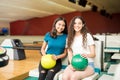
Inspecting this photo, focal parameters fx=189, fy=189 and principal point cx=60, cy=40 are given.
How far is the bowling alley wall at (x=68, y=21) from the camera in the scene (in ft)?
49.9

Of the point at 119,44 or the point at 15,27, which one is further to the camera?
the point at 15,27

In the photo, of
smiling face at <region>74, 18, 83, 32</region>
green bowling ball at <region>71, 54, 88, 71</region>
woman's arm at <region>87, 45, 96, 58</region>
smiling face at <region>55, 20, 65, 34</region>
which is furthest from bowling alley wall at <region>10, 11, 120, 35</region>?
green bowling ball at <region>71, 54, 88, 71</region>

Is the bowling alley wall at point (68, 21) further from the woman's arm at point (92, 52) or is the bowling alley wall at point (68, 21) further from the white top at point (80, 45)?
the woman's arm at point (92, 52)

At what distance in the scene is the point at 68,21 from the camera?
15.6 m

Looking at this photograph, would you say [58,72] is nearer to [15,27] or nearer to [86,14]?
[86,14]

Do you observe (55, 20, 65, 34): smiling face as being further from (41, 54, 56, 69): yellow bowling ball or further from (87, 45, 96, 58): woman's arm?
(87, 45, 96, 58): woman's arm

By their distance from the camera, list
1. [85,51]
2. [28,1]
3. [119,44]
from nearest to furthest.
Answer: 1. [85,51]
2. [119,44]
3. [28,1]

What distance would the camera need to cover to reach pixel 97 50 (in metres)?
2.98

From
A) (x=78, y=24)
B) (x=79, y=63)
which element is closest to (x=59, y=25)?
(x=78, y=24)

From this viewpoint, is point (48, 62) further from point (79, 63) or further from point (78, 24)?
point (78, 24)

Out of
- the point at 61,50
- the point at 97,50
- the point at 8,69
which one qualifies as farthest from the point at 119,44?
the point at 8,69

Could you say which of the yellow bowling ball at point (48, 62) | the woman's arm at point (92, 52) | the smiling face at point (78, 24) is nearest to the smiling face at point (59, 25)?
the smiling face at point (78, 24)

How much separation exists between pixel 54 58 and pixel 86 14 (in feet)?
42.4

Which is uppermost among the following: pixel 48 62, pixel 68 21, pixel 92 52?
pixel 68 21
